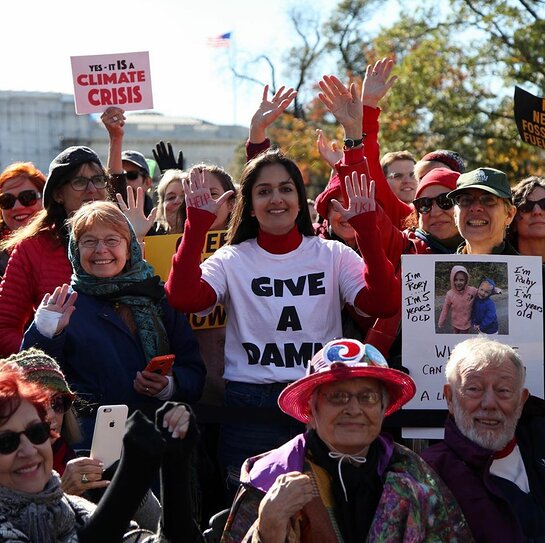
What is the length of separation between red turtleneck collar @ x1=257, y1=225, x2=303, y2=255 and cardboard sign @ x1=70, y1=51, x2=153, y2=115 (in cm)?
229

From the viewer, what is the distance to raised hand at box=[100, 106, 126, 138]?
25.1ft

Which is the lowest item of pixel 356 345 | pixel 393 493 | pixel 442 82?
pixel 393 493

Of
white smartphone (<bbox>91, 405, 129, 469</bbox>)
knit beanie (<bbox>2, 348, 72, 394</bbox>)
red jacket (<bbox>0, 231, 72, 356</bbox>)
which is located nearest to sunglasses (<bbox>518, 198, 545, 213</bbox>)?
red jacket (<bbox>0, 231, 72, 356</bbox>)

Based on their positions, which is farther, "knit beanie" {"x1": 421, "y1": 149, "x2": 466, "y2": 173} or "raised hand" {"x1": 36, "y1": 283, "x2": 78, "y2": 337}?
"knit beanie" {"x1": 421, "y1": 149, "x2": 466, "y2": 173}

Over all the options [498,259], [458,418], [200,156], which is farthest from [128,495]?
[200,156]

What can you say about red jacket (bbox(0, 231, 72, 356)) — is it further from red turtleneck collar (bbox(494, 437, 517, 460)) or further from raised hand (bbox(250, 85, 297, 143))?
red turtleneck collar (bbox(494, 437, 517, 460))

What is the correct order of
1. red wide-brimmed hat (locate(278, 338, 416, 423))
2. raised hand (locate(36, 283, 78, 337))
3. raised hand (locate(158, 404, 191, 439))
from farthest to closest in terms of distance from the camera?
raised hand (locate(36, 283, 78, 337)) → red wide-brimmed hat (locate(278, 338, 416, 423)) → raised hand (locate(158, 404, 191, 439))

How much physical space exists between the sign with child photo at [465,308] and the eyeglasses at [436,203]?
882mm

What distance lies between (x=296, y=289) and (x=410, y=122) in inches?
670

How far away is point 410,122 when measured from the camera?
880 inches

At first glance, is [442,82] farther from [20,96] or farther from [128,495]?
[20,96]

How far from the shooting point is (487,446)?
4852 mm

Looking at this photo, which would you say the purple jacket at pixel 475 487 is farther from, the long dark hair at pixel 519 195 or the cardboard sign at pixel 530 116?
the cardboard sign at pixel 530 116

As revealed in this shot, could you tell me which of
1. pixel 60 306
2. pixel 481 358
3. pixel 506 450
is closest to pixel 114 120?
pixel 60 306
